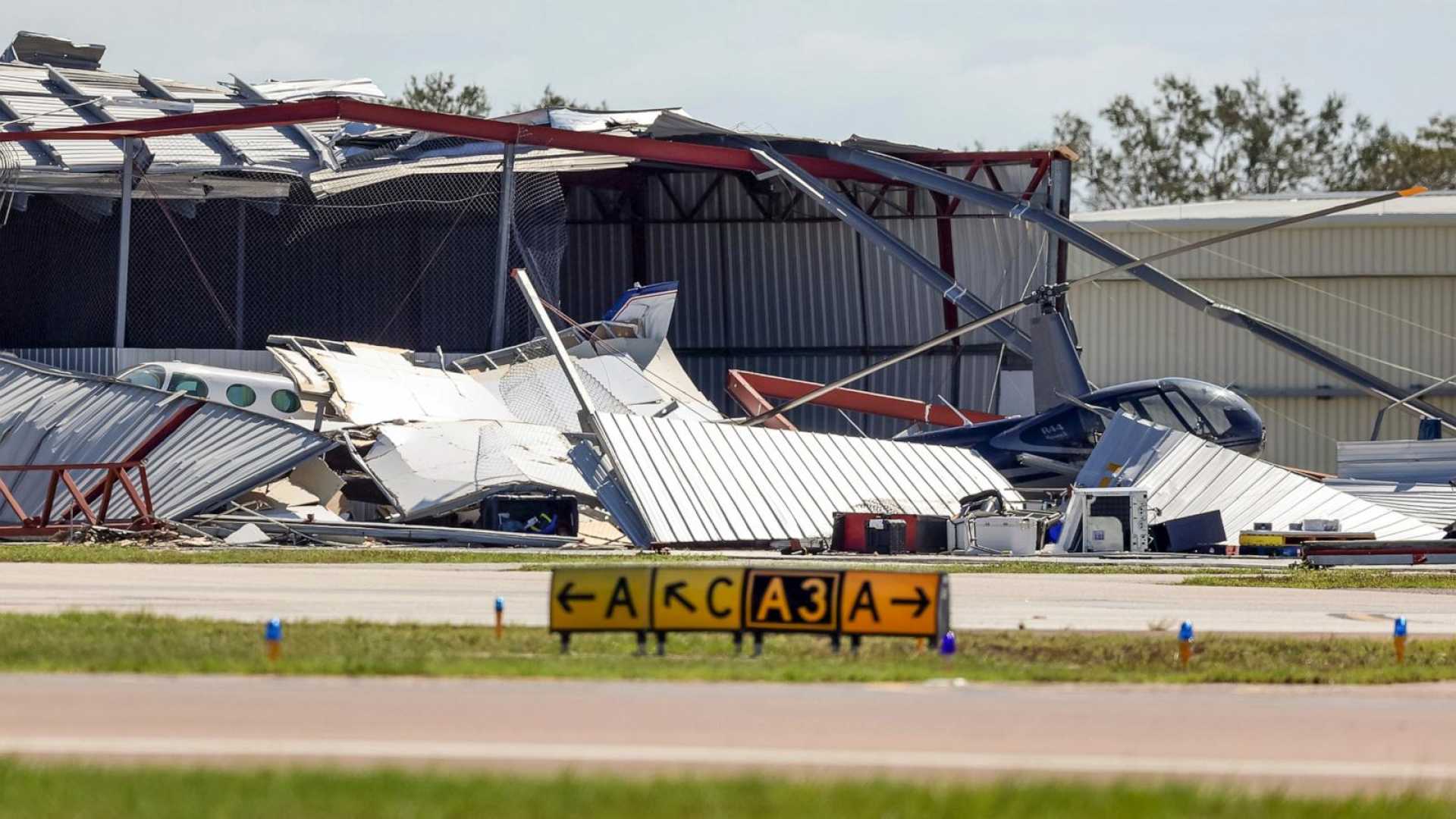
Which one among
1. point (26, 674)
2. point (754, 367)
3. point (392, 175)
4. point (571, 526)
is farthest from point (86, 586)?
point (754, 367)

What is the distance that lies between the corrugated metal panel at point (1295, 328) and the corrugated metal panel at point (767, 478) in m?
27.5

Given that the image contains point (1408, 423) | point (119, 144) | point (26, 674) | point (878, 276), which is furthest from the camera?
point (1408, 423)

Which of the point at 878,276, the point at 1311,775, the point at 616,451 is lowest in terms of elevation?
the point at 1311,775

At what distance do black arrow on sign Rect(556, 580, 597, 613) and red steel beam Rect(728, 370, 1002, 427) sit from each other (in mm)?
26979

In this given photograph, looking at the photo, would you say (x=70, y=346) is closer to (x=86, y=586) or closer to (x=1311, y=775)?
(x=86, y=586)

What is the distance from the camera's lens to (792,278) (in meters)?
51.8

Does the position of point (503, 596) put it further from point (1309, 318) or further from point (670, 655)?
point (1309, 318)

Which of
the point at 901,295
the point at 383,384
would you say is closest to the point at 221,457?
the point at 383,384

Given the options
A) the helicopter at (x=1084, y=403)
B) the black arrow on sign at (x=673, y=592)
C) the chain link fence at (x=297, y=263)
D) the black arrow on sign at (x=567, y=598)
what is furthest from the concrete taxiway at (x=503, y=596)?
the chain link fence at (x=297, y=263)

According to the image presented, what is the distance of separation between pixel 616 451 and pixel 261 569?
889 cm

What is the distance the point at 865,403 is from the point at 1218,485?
1128cm

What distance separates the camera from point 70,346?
1650 inches

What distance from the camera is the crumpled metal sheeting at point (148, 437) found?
3083 centimetres

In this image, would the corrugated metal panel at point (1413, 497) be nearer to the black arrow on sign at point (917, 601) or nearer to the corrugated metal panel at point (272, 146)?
the black arrow on sign at point (917, 601)
